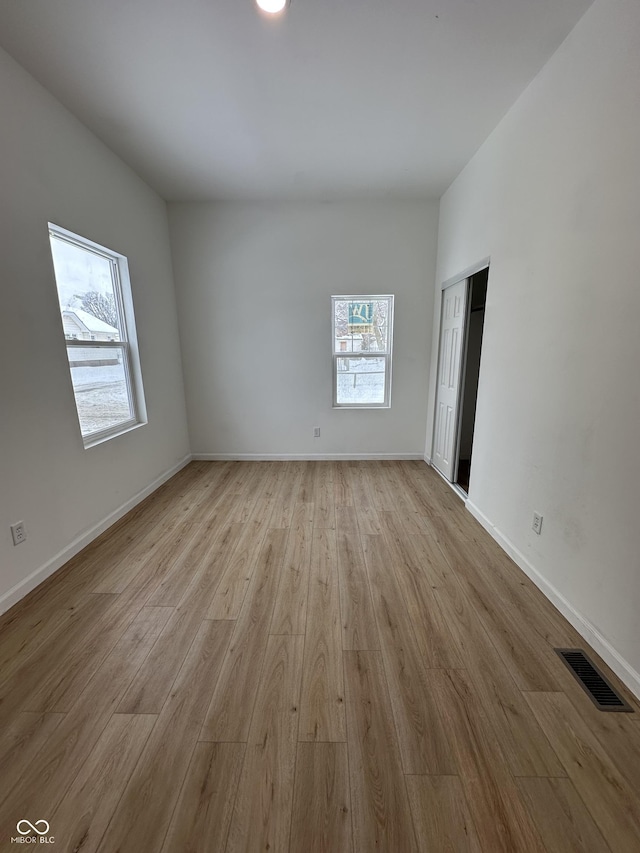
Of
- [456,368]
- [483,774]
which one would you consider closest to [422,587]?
[483,774]

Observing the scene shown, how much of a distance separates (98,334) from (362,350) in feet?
9.04

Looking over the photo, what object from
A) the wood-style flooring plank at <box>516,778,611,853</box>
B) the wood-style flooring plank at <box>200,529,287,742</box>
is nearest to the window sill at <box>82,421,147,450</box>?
the wood-style flooring plank at <box>200,529,287,742</box>

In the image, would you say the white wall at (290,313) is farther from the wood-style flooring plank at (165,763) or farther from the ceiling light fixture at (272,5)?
the wood-style flooring plank at (165,763)

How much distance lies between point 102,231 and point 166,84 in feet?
3.83

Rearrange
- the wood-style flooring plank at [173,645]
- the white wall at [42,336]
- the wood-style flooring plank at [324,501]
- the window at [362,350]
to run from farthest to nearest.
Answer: the window at [362,350] < the wood-style flooring plank at [324,501] < the white wall at [42,336] < the wood-style flooring plank at [173,645]

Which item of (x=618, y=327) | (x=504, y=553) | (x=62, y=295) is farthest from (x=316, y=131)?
(x=504, y=553)

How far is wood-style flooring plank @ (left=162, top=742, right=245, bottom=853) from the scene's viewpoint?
981mm

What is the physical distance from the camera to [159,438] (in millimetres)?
3648

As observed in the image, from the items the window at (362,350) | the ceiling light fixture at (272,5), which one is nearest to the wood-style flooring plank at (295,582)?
the window at (362,350)

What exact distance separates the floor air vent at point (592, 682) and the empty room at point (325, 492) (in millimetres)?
12

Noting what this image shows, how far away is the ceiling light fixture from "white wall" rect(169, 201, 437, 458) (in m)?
2.25

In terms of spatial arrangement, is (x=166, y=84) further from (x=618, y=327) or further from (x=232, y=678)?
(x=232, y=678)

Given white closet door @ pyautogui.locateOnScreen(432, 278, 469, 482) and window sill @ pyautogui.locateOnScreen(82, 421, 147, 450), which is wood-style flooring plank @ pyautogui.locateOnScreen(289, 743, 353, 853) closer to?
window sill @ pyautogui.locateOnScreen(82, 421, 147, 450)

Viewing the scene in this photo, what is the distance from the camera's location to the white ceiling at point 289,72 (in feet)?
5.38
